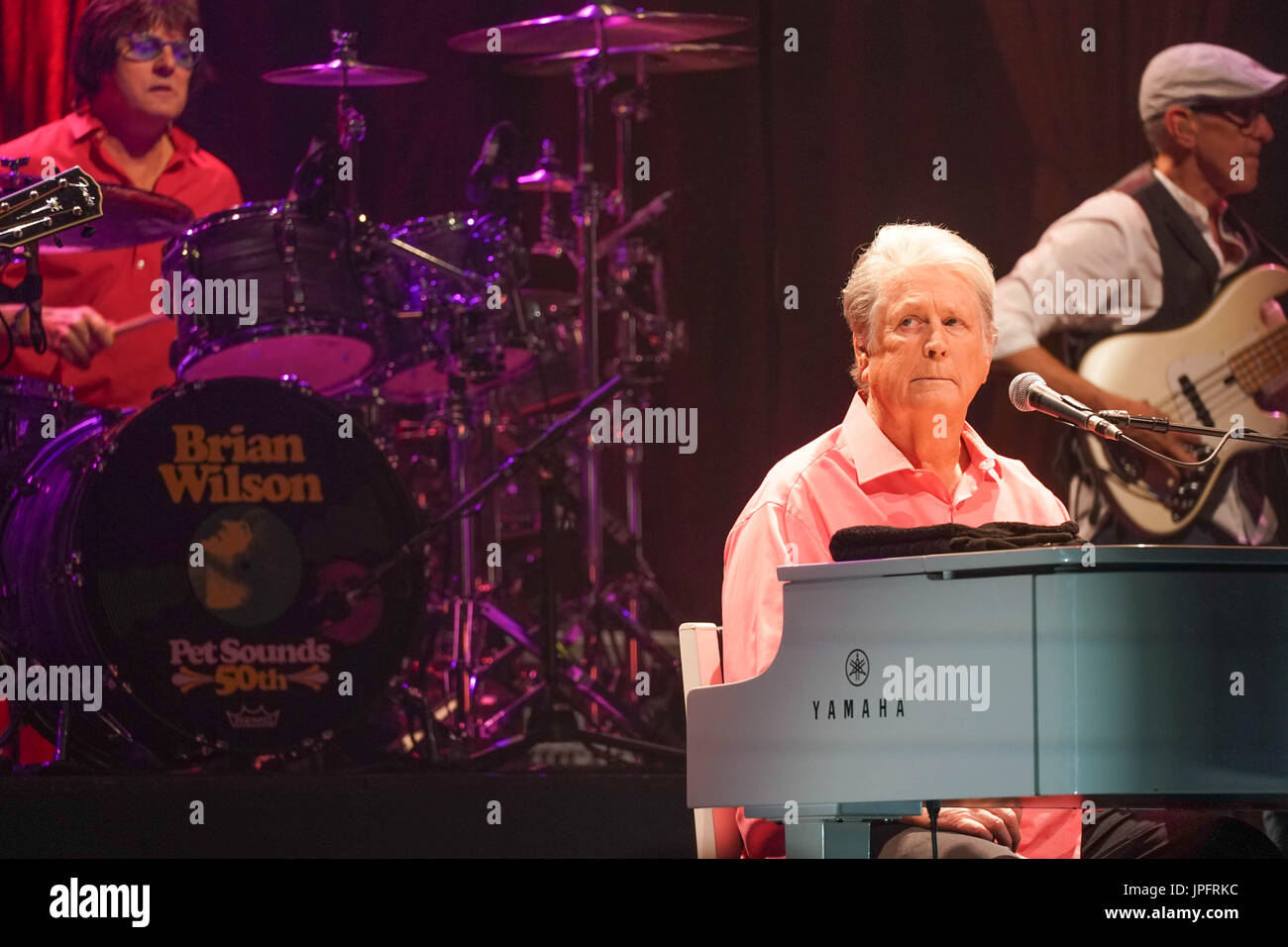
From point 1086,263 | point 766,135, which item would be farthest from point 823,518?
point 1086,263

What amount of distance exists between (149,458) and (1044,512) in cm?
341

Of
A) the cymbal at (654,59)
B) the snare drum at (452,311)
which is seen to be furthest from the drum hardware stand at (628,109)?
the snare drum at (452,311)

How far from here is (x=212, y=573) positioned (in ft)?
17.6

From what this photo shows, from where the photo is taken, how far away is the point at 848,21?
5.70m

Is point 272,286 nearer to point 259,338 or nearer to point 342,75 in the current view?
point 259,338

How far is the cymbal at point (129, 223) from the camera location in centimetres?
534

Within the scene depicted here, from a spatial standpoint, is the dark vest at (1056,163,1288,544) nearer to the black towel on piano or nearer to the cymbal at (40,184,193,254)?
the cymbal at (40,184,193,254)

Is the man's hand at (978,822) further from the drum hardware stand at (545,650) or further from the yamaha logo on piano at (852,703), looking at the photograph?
the drum hardware stand at (545,650)

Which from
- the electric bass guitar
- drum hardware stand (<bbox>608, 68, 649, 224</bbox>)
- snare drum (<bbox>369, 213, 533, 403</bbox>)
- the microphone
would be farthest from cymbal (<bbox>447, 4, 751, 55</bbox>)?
the microphone

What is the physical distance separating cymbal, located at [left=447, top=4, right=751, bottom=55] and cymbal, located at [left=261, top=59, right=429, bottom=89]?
341 mm

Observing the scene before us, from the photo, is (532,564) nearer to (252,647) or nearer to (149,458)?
(252,647)

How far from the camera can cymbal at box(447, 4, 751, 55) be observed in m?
5.49

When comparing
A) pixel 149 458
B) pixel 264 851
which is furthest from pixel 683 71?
pixel 264 851
